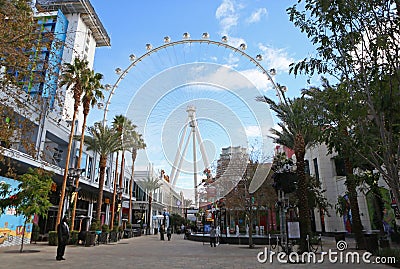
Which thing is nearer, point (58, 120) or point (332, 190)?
point (58, 120)

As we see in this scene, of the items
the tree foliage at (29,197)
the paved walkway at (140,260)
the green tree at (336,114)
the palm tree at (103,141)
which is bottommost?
the paved walkway at (140,260)

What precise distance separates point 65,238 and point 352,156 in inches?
485

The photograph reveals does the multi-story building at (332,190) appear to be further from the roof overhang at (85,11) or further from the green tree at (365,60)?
the roof overhang at (85,11)

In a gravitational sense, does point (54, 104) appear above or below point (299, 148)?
below

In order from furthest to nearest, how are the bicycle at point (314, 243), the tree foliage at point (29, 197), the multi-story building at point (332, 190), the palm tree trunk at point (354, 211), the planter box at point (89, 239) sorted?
the multi-story building at point (332, 190)
the planter box at point (89, 239)
the palm tree trunk at point (354, 211)
the bicycle at point (314, 243)
the tree foliage at point (29, 197)

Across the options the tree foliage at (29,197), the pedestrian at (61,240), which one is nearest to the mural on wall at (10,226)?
the tree foliage at (29,197)

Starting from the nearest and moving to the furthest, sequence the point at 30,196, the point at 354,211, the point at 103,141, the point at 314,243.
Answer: the point at 30,196, the point at 354,211, the point at 314,243, the point at 103,141

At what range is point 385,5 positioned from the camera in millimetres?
7695

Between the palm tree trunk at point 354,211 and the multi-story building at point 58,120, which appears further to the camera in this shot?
the palm tree trunk at point 354,211

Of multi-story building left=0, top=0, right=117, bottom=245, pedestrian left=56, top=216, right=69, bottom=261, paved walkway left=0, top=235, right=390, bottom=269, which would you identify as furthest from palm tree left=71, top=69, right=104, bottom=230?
pedestrian left=56, top=216, right=69, bottom=261

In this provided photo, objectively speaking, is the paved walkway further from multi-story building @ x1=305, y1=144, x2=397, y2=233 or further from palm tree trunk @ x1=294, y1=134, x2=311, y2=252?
multi-story building @ x1=305, y1=144, x2=397, y2=233

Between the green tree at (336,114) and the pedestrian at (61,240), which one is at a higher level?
the green tree at (336,114)

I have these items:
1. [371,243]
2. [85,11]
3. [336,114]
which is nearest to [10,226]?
Answer: [336,114]

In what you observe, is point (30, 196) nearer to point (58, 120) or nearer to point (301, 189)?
point (58, 120)
